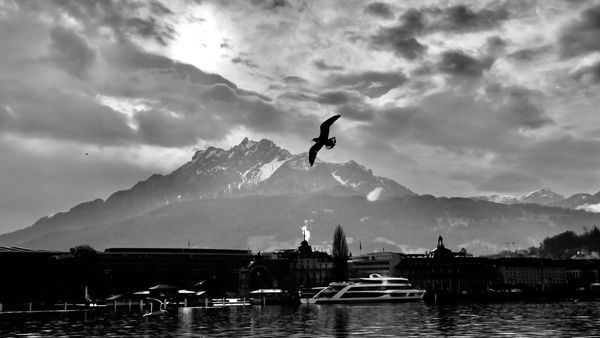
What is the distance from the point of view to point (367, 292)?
183 metres

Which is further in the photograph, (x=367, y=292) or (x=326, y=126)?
(x=367, y=292)

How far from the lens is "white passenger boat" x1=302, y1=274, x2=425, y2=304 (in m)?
183

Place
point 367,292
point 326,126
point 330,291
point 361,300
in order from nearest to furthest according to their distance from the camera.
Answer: point 326,126, point 361,300, point 367,292, point 330,291

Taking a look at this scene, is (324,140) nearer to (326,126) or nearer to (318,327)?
(326,126)

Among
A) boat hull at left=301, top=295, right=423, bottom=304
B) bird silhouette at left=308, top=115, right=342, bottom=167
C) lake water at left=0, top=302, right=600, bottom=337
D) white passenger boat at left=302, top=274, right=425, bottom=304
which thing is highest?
bird silhouette at left=308, top=115, right=342, bottom=167

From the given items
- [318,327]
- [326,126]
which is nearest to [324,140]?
[326,126]

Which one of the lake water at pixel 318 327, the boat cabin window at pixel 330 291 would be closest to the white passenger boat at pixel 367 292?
the boat cabin window at pixel 330 291

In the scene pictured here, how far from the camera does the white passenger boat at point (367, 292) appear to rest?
18275 centimetres

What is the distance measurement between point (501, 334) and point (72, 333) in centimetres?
5074

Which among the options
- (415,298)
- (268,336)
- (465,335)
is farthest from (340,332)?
(415,298)

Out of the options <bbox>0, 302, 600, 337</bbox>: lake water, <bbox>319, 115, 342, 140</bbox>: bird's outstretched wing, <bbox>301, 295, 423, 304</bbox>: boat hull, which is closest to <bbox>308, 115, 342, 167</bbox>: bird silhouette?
<bbox>319, 115, 342, 140</bbox>: bird's outstretched wing

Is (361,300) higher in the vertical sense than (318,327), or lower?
higher

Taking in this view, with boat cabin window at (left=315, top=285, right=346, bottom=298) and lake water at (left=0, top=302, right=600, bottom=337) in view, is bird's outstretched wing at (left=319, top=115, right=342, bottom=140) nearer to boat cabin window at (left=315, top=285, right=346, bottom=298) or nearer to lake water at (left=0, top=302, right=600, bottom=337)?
lake water at (left=0, top=302, right=600, bottom=337)

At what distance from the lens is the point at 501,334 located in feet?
280
